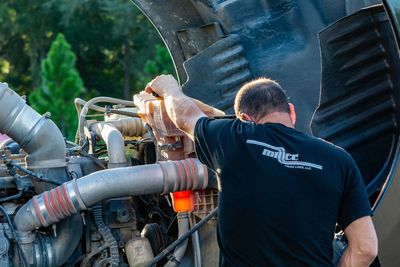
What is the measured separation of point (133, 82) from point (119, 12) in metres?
2.69

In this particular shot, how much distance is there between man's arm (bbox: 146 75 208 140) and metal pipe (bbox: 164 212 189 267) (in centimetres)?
58

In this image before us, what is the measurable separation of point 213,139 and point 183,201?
0.92m

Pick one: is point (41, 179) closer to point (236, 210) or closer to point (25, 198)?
point (25, 198)

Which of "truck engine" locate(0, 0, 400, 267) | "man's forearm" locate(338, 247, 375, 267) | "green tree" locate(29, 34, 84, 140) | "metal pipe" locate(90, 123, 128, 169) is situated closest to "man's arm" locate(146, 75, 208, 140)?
"truck engine" locate(0, 0, 400, 267)

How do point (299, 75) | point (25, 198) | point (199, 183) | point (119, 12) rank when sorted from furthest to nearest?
point (119, 12) → point (299, 75) → point (25, 198) → point (199, 183)

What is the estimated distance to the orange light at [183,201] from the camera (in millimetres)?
4254

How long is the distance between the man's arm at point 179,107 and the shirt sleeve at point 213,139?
150 millimetres

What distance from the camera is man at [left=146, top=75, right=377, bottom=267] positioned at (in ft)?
10.6

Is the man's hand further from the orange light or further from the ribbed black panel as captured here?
the ribbed black panel

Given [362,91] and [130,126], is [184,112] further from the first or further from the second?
[130,126]

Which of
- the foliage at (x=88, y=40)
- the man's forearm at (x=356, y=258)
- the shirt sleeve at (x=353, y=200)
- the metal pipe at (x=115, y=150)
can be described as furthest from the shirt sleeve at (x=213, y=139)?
the foliage at (x=88, y=40)

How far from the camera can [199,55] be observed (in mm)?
4938

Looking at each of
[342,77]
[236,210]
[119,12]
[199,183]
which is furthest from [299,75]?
[119,12]

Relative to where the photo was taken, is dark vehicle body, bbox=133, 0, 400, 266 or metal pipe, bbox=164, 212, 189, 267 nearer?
metal pipe, bbox=164, 212, 189, 267
